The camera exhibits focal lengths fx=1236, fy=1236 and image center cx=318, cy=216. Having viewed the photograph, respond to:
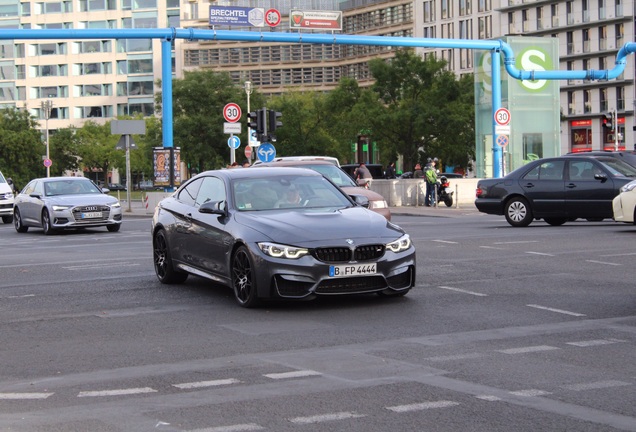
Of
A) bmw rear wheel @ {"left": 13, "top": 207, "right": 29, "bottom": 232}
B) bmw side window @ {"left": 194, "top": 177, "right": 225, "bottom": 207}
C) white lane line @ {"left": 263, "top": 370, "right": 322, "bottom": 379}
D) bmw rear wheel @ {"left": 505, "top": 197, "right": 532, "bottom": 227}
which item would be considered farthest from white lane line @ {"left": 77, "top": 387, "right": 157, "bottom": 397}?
bmw rear wheel @ {"left": 13, "top": 207, "right": 29, "bottom": 232}

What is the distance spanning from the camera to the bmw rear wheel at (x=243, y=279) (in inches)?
481

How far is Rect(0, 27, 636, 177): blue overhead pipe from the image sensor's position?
34.2 metres

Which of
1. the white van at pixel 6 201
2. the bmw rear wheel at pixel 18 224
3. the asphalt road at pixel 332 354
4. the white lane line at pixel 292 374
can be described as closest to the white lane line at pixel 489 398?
the asphalt road at pixel 332 354

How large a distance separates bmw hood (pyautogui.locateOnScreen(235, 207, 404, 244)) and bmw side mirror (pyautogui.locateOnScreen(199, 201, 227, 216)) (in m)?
0.26

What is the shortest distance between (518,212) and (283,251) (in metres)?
15.9

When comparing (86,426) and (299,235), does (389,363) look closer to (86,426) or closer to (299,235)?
(86,426)

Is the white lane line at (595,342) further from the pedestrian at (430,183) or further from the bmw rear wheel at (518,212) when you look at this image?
the pedestrian at (430,183)

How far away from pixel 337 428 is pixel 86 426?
1389 millimetres

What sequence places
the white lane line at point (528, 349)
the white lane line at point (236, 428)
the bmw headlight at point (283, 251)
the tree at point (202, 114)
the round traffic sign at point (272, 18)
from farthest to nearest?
the tree at point (202, 114) < the round traffic sign at point (272, 18) < the bmw headlight at point (283, 251) < the white lane line at point (528, 349) < the white lane line at point (236, 428)

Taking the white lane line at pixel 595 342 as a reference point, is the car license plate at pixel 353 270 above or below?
above

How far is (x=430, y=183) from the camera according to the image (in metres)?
45.0

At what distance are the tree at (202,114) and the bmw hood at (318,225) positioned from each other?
76607 mm

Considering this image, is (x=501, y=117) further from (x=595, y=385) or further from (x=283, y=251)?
(x=595, y=385)

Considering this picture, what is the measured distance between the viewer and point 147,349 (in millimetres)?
9820
